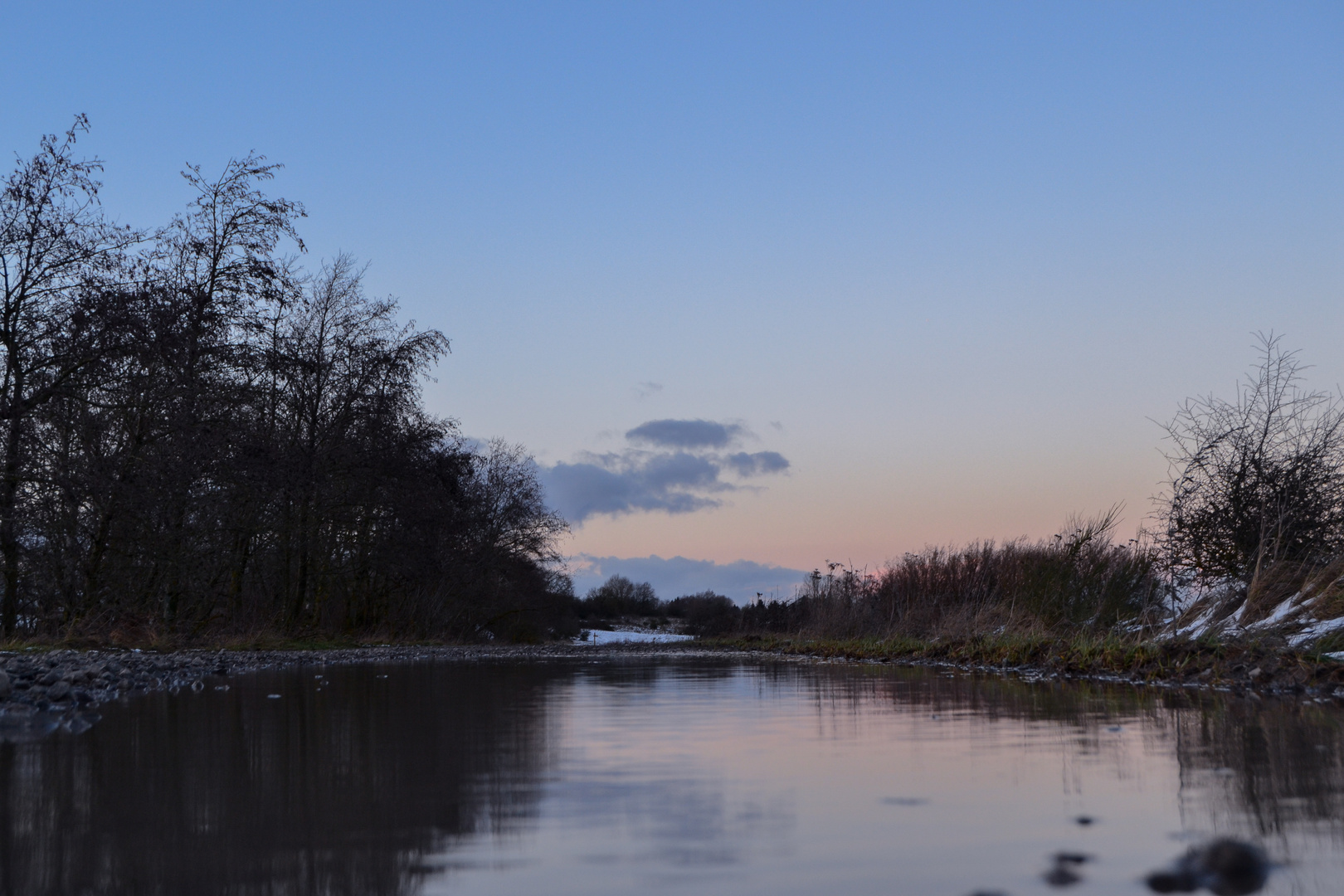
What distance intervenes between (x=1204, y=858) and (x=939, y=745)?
204 cm

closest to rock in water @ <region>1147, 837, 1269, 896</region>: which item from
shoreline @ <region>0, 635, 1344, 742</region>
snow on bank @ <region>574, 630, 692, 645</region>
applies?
shoreline @ <region>0, 635, 1344, 742</region>

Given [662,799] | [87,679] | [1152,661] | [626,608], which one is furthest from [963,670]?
[626,608]

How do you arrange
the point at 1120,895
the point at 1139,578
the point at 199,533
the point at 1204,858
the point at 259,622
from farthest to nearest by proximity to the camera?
the point at 259,622 < the point at 199,533 < the point at 1139,578 < the point at 1204,858 < the point at 1120,895

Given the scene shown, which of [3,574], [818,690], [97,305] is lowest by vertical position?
[818,690]

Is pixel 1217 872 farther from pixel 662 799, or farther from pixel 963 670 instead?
pixel 963 670

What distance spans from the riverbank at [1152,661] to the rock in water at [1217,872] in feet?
15.3

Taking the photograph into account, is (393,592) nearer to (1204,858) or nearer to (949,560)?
(949,560)

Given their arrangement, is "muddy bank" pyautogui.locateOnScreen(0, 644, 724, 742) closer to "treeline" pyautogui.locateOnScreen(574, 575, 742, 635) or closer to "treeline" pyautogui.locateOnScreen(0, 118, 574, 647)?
"treeline" pyautogui.locateOnScreen(0, 118, 574, 647)

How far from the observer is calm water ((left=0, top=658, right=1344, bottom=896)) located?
2.08 meters

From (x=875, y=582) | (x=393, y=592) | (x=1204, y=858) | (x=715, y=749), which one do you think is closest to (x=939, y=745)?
(x=715, y=749)

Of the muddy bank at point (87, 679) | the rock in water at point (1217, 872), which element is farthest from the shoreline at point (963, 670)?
the rock in water at point (1217, 872)

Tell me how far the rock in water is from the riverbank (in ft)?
15.3

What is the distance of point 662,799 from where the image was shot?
2.96 metres

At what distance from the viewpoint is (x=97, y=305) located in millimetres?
15500
